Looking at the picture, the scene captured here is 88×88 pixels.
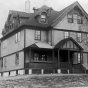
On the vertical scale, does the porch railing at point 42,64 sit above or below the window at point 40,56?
below

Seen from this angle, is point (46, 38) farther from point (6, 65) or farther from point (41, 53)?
point (6, 65)

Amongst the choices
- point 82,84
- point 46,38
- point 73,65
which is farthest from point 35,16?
point 82,84

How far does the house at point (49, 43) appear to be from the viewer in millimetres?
37469

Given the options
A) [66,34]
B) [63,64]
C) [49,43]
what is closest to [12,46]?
[49,43]

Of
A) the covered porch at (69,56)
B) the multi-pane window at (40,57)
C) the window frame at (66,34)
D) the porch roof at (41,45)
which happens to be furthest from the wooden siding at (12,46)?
the window frame at (66,34)

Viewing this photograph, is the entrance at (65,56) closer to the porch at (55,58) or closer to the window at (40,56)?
the porch at (55,58)

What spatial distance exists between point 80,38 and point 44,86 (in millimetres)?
19121

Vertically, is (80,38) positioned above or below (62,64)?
above

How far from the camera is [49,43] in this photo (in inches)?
1549

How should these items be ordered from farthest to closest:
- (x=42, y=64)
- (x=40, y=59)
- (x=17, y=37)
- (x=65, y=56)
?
(x=17, y=37) → (x=65, y=56) → (x=40, y=59) → (x=42, y=64)

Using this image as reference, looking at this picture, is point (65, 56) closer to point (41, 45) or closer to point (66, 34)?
point (66, 34)

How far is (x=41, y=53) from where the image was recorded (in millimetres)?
39344

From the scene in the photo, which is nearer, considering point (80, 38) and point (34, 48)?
point (34, 48)

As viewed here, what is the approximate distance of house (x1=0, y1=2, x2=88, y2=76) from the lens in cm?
3747
